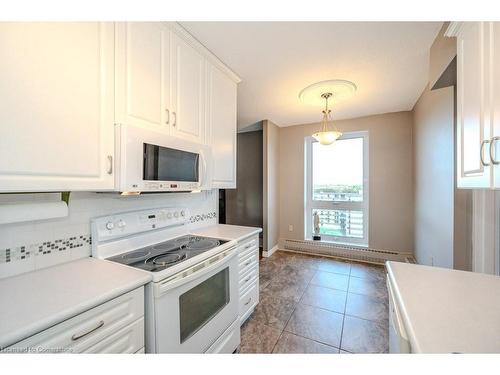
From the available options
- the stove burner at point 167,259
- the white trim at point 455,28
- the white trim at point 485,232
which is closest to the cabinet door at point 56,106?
the stove burner at point 167,259

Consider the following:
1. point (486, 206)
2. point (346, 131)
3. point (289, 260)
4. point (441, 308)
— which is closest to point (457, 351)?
point (441, 308)

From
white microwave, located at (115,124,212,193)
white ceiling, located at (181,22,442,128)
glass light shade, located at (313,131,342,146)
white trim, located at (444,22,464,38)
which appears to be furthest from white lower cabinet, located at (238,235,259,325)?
white trim, located at (444,22,464,38)

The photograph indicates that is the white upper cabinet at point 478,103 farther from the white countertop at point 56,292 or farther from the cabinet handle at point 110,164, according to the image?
the cabinet handle at point 110,164

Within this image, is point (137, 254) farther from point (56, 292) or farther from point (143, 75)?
point (143, 75)

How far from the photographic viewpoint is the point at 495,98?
739mm

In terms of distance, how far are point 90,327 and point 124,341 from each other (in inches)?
7.1

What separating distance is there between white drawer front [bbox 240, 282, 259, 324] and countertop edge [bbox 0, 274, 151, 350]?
1096 mm

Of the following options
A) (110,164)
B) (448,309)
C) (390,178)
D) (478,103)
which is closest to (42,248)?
(110,164)

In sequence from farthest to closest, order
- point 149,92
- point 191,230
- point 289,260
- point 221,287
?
point 289,260 < point 191,230 < point 221,287 < point 149,92

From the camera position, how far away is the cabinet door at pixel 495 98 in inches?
28.3
